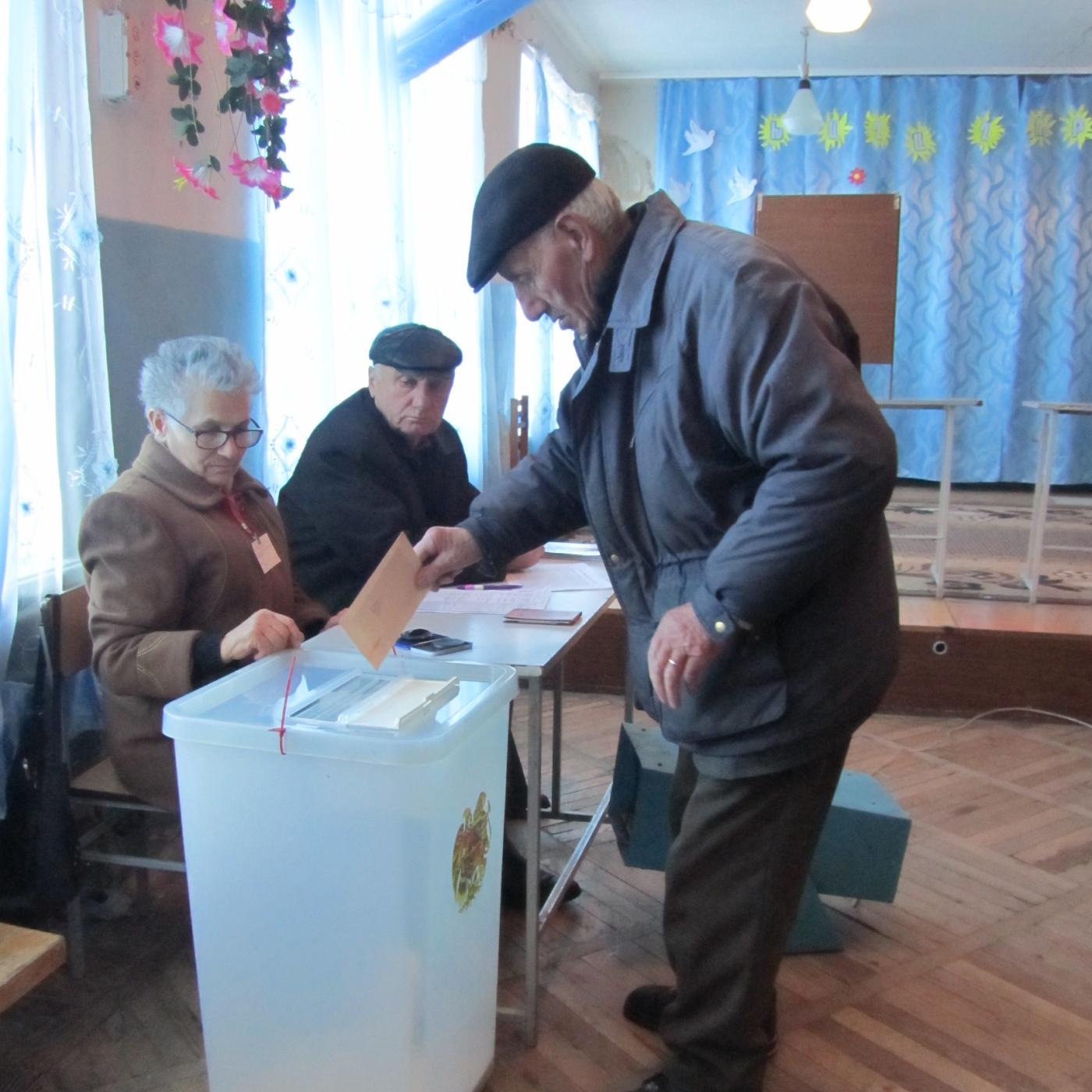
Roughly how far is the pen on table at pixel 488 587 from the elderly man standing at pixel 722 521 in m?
0.60

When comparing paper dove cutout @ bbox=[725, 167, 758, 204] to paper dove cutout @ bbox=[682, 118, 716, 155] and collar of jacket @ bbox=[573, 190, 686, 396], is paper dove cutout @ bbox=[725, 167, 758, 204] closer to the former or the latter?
paper dove cutout @ bbox=[682, 118, 716, 155]

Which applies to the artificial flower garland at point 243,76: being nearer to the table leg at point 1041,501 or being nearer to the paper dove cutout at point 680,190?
the table leg at point 1041,501

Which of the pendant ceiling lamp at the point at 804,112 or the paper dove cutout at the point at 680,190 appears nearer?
the pendant ceiling lamp at the point at 804,112

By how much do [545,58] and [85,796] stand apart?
428cm

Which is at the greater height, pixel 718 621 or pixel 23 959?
pixel 718 621

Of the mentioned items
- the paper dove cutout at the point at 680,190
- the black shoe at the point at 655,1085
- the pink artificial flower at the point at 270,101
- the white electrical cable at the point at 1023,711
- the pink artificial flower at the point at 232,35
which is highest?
the paper dove cutout at the point at 680,190

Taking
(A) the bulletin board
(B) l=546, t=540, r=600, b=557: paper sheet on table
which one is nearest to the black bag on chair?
(B) l=546, t=540, r=600, b=557: paper sheet on table

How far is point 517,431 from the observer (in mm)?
4191

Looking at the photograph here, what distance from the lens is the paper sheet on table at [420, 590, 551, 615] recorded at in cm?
183

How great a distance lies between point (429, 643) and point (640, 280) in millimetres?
653

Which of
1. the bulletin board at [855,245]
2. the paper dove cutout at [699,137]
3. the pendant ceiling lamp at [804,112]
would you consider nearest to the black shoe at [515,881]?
the bulletin board at [855,245]

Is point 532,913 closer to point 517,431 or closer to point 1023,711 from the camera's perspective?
point 1023,711

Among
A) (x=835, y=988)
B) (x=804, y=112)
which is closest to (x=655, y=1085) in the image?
(x=835, y=988)

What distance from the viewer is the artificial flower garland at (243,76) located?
200 centimetres
